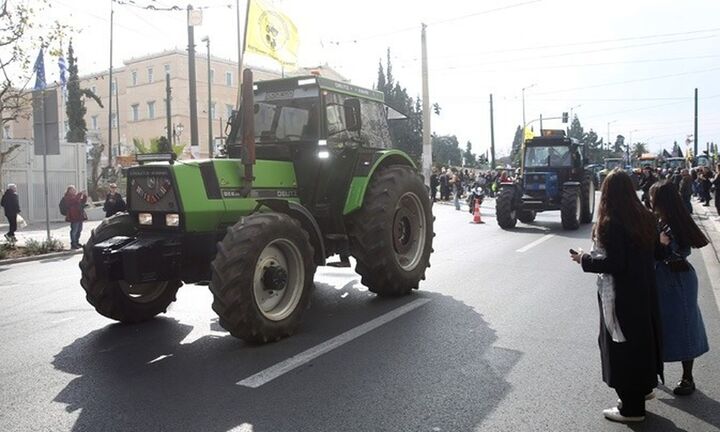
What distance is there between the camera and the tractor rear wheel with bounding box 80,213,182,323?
20.1 ft

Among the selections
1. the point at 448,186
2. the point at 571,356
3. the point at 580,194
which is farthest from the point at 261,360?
the point at 448,186

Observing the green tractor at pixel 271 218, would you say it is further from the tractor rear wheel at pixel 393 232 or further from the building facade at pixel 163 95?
the building facade at pixel 163 95

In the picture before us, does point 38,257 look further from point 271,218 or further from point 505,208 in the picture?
point 505,208

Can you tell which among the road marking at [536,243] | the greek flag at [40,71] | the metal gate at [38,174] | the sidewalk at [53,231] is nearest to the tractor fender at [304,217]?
the road marking at [536,243]

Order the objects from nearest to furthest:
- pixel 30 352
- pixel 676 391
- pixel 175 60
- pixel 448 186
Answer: pixel 676 391 < pixel 30 352 < pixel 448 186 < pixel 175 60

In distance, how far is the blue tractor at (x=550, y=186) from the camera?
659 inches

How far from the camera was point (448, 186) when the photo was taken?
34375 mm

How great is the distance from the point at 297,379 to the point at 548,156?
50.3 ft

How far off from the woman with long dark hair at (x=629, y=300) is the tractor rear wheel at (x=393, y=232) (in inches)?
134

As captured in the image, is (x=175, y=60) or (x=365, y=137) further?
(x=175, y=60)

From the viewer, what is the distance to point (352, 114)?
23.3ft

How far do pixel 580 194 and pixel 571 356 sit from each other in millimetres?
13365

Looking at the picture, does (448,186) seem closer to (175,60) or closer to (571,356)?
(571,356)

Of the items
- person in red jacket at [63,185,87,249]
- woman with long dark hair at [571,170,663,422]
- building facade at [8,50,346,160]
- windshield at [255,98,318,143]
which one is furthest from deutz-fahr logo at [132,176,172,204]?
building facade at [8,50,346,160]
